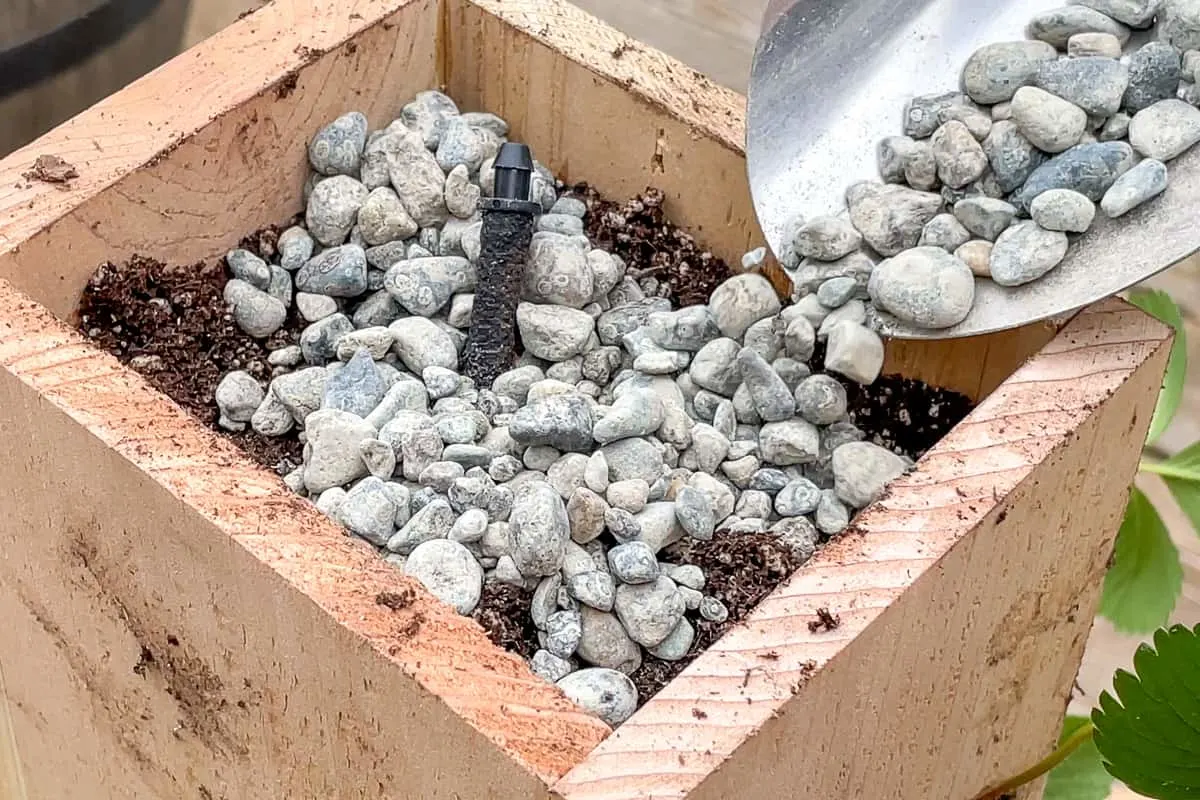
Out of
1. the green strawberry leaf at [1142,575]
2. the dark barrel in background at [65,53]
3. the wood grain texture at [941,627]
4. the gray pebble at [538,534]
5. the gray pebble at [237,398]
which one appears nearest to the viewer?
the wood grain texture at [941,627]

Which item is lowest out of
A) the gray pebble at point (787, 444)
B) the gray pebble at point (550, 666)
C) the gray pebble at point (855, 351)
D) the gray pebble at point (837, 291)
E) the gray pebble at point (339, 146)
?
the gray pebble at point (550, 666)

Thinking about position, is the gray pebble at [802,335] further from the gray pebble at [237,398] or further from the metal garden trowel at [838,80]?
the gray pebble at [237,398]

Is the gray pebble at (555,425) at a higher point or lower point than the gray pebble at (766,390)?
lower

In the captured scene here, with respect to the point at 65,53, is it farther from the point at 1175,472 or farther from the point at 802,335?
the point at 1175,472

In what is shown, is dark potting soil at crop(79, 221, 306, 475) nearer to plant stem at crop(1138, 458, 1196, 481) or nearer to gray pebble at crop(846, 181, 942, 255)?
→ gray pebble at crop(846, 181, 942, 255)

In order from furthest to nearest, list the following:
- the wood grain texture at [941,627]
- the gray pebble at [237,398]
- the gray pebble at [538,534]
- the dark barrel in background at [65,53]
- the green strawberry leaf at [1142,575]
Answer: the dark barrel in background at [65,53] < the green strawberry leaf at [1142,575] < the gray pebble at [237,398] < the gray pebble at [538,534] < the wood grain texture at [941,627]

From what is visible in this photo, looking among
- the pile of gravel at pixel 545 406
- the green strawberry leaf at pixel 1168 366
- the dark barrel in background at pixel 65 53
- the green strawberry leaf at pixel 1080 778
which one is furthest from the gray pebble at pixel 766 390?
the dark barrel in background at pixel 65 53

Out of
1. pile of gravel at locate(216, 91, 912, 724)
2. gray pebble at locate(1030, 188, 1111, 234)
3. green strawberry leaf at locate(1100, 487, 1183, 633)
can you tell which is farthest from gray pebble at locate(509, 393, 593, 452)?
green strawberry leaf at locate(1100, 487, 1183, 633)
